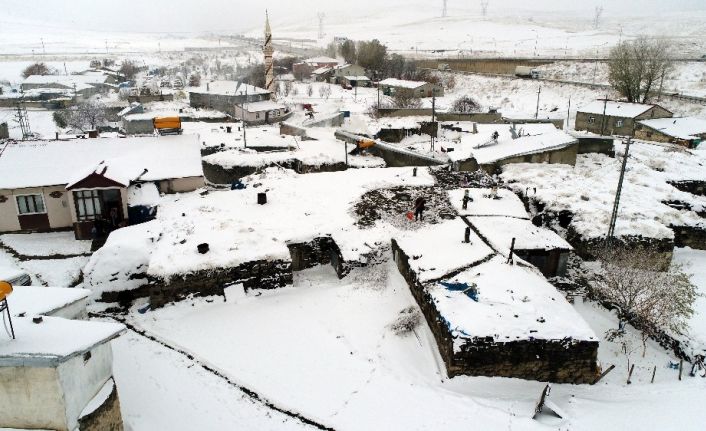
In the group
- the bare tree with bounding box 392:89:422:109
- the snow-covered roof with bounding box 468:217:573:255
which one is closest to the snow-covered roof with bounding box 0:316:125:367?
the snow-covered roof with bounding box 468:217:573:255

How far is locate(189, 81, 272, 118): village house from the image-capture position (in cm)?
6112

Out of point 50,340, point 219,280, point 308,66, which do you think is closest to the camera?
point 50,340

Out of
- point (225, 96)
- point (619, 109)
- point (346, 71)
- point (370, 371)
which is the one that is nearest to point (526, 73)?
point (346, 71)

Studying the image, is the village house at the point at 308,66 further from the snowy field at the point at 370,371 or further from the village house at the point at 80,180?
the snowy field at the point at 370,371

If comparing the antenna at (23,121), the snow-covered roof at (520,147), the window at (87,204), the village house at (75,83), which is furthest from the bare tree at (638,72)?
the village house at (75,83)

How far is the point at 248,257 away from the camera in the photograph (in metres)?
16.2

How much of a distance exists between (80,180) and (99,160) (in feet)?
9.74

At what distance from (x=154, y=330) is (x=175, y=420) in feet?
13.3

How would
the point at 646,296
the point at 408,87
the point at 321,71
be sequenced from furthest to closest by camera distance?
the point at 321,71, the point at 408,87, the point at 646,296

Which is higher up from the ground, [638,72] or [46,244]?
[638,72]

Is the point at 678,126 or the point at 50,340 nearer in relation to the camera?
the point at 50,340

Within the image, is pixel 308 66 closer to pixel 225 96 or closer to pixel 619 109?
pixel 225 96

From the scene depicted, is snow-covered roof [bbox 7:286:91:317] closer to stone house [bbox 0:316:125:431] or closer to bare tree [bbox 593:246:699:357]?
stone house [bbox 0:316:125:431]

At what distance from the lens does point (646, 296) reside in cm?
1474
